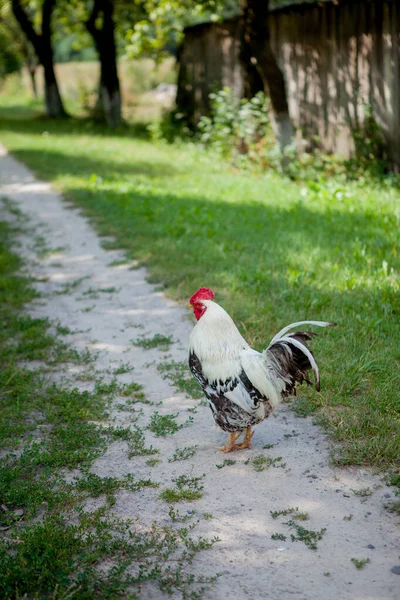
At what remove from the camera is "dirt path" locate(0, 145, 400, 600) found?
3.14 m

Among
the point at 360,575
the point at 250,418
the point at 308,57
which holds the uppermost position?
the point at 308,57

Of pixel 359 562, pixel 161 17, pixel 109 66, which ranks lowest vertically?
pixel 359 562

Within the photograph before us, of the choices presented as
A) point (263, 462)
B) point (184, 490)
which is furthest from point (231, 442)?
point (184, 490)

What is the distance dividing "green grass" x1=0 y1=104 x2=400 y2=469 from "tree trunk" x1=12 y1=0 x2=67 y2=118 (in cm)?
1263

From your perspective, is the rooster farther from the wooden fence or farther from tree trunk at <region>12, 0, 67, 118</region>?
tree trunk at <region>12, 0, 67, 118</region>

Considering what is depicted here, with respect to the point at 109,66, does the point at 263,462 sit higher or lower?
lower

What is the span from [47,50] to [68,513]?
24.6 meters

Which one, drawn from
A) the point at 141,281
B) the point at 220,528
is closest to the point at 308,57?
the point at 141,281

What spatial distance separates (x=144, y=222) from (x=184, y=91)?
10643 mm

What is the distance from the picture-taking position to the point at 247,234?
8.59m

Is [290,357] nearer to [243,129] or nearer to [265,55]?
[265,55]

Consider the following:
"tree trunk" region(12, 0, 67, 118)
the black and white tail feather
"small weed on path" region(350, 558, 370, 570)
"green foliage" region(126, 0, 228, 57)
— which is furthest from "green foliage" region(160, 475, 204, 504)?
"tree trunk" region(12, 0, 67, 118)

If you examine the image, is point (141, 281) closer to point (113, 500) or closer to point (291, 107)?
point (113, 500)

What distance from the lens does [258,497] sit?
3805 millimetres
